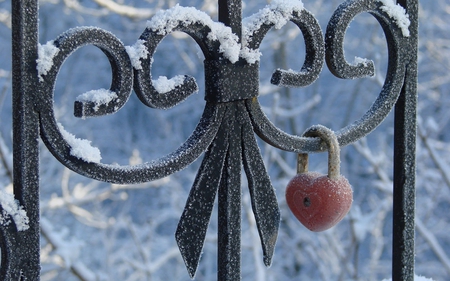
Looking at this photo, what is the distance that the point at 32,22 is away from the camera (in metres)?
0.41

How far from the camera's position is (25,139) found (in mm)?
407

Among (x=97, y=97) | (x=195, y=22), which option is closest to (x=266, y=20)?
(x=195, y=22)

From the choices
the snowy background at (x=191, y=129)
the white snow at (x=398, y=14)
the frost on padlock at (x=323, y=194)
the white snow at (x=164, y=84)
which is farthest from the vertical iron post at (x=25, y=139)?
the snowy background at (x=191, y=129)

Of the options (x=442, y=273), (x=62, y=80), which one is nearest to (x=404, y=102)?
(x=442, y=273)

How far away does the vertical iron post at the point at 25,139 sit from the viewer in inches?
15.8

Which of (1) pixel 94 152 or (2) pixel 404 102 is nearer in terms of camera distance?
(1) pixel 94 152

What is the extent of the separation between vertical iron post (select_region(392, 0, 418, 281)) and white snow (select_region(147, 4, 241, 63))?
257 millimetres

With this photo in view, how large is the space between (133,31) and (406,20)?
10.6ft

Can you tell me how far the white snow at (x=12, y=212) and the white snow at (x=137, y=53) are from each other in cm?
14

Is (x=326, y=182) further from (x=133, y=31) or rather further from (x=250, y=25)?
(x=133, y=31)

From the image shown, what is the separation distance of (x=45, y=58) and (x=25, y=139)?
62 mm

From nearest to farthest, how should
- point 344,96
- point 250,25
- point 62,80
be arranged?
point 250,25
point 62,80
point 344,96

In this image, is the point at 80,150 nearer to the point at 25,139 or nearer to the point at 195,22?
the point at 25,139

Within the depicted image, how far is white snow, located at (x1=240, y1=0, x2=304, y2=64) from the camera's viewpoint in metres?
0.50
